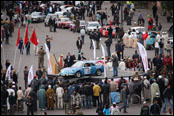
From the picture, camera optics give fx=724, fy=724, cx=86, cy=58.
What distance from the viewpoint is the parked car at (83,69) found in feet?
123

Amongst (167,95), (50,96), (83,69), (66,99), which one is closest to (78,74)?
(83,69)

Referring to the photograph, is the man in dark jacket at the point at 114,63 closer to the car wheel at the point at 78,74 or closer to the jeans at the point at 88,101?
the car wheel at the point at 78,74

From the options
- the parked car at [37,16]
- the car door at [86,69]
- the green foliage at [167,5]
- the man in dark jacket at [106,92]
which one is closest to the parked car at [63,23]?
the parked car at [37,16]

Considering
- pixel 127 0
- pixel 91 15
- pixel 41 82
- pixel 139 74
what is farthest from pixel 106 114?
pixel 127 0

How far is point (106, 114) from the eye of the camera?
29359 millimetres

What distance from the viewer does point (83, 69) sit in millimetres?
37875

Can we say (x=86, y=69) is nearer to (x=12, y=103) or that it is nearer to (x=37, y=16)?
(x=12, y=103)

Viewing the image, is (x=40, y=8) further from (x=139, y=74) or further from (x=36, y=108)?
(x=36, y=108)

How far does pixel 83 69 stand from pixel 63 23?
74.3 feet

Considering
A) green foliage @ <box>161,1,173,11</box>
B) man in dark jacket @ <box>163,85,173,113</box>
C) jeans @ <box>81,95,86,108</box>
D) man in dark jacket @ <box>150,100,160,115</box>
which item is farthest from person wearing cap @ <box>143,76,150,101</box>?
green foliage @ <box>161,1,173,11</box>

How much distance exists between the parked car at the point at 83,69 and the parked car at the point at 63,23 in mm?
21757

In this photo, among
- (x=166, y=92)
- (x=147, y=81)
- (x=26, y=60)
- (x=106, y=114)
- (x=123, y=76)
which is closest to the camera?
(x=106, y=114)

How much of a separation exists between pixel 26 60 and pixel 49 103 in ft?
41.6

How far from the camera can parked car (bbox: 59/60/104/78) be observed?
3753 centimetres
